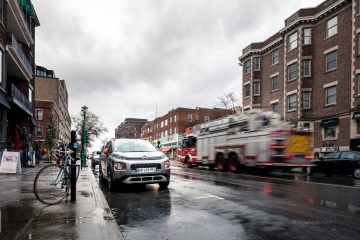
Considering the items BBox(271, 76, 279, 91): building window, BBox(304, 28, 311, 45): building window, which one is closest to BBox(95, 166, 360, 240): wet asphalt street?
BBox(304, 28, 311, 45): building window

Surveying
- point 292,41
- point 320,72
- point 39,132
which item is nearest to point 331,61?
point 320,72

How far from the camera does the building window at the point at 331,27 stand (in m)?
28.8

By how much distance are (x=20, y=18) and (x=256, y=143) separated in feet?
62.6

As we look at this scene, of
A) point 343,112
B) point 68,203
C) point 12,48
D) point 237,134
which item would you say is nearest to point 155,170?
point 68,203

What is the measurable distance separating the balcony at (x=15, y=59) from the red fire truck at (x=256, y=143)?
1433cm

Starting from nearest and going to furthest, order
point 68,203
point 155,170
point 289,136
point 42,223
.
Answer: point 42,223 < point 68,203 < point 155,170 < point 289,136

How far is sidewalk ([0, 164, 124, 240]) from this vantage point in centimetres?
483

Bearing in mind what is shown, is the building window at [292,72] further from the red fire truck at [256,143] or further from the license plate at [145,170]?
the license plate at [145,170]

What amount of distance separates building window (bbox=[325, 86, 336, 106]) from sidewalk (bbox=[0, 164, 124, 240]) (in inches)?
1009

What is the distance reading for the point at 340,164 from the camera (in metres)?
18.8

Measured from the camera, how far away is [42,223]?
5.48 metres

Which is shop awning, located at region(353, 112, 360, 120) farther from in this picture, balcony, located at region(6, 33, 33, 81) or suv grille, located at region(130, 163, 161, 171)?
balcony, located at region(6, 33, 33, 81)

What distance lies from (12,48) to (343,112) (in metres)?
24.8

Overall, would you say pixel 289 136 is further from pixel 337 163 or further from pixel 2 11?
pixel 2 11
